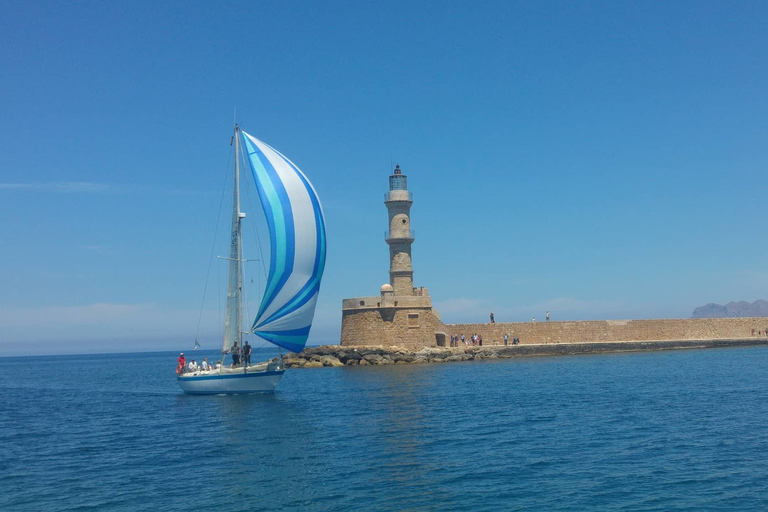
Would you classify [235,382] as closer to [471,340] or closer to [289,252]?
[289,252]

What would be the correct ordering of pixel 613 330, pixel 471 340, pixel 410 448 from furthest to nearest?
pixel 613 330 → pixel 471 340 → pixel 410 448

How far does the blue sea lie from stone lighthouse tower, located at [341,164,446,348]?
8.63 meters

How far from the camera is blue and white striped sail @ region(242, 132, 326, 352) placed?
1945 centimetres

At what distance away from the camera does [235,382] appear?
20.9 m

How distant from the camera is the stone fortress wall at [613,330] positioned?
35250 millimetres

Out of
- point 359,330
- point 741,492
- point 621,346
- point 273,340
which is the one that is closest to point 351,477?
point 741,492

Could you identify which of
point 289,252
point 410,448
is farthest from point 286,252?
point 410,448

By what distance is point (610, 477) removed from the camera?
1038 cm

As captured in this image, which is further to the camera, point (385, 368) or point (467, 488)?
point (385, 368)

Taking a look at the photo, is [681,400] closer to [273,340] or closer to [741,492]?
[741,492]

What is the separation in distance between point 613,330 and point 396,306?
12284 mm

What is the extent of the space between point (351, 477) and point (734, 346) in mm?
33907

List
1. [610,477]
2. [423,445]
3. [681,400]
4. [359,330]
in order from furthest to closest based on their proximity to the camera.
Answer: [359,330], [681,400], [423,445], [610,477]

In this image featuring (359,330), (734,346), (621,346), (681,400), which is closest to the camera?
(681,400)
